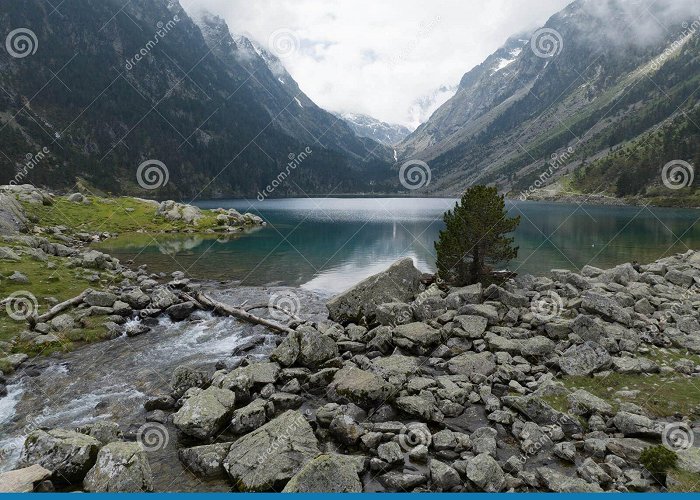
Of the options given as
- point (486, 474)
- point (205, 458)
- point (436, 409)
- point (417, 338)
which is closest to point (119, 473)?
point (205, 458)

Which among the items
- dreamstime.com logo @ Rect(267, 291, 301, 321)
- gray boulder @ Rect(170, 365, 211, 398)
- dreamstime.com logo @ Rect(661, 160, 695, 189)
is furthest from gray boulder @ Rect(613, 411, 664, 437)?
dreamstime.com logo @ Rect(661, 160, 695, 189)

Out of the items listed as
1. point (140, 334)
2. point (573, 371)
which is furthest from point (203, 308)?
point (573, 371)

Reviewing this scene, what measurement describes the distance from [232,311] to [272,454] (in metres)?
18.2

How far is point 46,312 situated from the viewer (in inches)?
999

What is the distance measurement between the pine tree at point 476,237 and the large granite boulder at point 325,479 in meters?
20.2


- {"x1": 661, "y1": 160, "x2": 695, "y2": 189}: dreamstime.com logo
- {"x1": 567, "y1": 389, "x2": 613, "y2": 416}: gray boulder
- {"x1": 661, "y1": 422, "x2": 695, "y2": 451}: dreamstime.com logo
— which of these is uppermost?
{"x1": 661, "y1": 160, "x2": 695, "y2": 189}: dreamstime.com logo

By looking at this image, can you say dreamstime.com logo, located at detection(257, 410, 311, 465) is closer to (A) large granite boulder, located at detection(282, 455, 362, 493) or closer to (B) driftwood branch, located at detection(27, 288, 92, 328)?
(A) large granite boulder, located at detection(282, 455, 362, 493)

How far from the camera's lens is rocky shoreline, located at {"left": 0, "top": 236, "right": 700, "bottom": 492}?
10859mm

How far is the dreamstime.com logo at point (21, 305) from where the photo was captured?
2409 cm

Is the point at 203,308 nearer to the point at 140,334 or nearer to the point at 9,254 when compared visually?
the point at 140,334

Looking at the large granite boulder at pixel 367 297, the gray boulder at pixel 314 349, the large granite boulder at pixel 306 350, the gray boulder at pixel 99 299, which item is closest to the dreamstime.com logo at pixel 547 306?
the large granite boulder at pixel 367 297

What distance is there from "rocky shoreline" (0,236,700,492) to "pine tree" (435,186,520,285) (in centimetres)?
352

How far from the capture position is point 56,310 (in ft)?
84.4

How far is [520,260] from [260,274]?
109 feet
